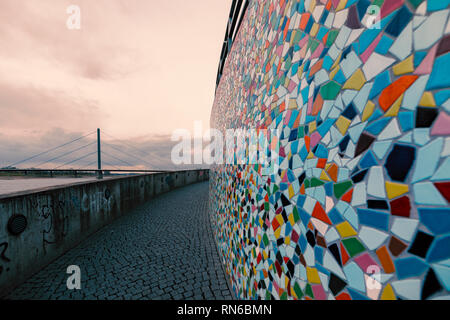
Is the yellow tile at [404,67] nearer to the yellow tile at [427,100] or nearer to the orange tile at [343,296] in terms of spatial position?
the yellow tile at [427,100]

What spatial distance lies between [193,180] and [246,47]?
15.0 m

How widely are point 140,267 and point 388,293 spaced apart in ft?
12.7

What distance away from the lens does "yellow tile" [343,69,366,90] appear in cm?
99

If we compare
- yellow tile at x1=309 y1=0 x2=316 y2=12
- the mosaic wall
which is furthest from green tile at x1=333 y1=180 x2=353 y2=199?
yellow tile at x1=309 y1=0 x2=316 y2=12

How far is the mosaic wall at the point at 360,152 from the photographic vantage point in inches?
28.5

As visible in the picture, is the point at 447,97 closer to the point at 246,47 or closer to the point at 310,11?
the point at 310,11

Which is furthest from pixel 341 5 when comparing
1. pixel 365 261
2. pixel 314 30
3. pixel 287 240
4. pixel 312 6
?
pixel 287 240

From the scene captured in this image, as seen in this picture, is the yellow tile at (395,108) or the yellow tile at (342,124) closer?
the yellow tile at (395,108)

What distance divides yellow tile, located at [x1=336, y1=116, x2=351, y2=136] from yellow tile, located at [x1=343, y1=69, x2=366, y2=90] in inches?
7.3

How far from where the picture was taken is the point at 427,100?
2.41 ft

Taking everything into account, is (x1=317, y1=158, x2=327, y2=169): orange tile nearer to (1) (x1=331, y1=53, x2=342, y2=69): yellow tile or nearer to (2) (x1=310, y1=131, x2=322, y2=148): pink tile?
(2) (x1=310, y1=131, x2=322, y2=148): pink tile

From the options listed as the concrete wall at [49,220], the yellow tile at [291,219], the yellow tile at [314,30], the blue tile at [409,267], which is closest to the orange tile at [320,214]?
the yellow tile at [291,219]

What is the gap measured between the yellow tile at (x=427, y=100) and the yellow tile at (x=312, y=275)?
119 centimetres

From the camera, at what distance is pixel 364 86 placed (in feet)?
3.21
